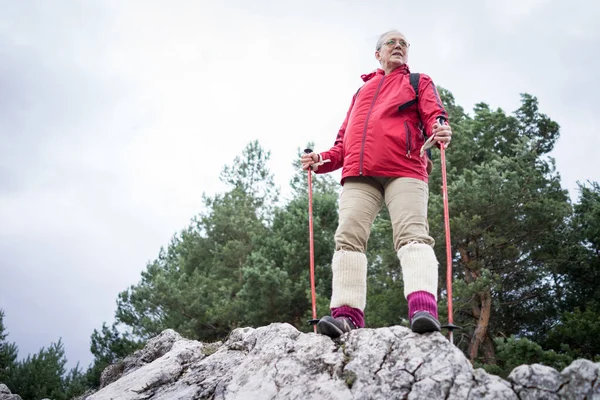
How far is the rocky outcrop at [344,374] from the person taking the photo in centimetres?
252

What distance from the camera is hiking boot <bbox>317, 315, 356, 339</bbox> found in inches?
127

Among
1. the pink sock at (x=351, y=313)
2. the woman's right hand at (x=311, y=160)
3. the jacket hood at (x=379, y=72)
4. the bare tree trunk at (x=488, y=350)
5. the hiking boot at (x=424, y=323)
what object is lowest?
the hiking boot at (x=424, y=323)

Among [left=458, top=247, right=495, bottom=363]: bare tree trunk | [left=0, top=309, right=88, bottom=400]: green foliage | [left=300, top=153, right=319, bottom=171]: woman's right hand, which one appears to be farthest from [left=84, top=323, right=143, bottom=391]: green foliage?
[left=300, top=153, right=319, bottom=171]: woman's right hand

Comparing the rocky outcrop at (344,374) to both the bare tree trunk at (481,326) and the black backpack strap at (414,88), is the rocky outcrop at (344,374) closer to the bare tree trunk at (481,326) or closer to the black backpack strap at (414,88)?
the black backpack strap at (414,88)

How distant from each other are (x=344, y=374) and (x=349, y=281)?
67cm

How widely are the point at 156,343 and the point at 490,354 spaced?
337 inches

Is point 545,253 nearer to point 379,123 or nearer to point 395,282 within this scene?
point 395,282

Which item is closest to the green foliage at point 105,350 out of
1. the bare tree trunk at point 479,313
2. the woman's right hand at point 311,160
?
the bare tree trunk at point 479,313

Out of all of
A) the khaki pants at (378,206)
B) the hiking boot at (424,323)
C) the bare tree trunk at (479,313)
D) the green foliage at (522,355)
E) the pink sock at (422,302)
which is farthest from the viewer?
the bare tree trunk at (479,313)

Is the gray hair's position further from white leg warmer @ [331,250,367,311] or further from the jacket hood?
white leg warmer @ [331,250,367,311]

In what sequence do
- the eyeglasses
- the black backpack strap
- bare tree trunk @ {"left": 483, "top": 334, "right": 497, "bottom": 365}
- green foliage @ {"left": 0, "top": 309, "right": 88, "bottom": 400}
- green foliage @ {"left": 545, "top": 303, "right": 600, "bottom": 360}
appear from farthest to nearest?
1. green foliage @ {"left": 0, "top": 309, "right": 88, "bottom": 400}
2. bare tree trunk @ {"left": 483, "top": 334, "right": 497, "bottom": 365}
3. green foliage @ {"left": 545, "top": 303, "right": 600, "bottom": 360}
4. the eyeglasses
5. the black backpack strap

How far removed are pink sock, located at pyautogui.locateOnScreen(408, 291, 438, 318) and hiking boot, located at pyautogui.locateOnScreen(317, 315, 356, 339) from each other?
0.45 m

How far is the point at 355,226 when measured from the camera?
356 centimetres

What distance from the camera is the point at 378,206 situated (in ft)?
12.2
